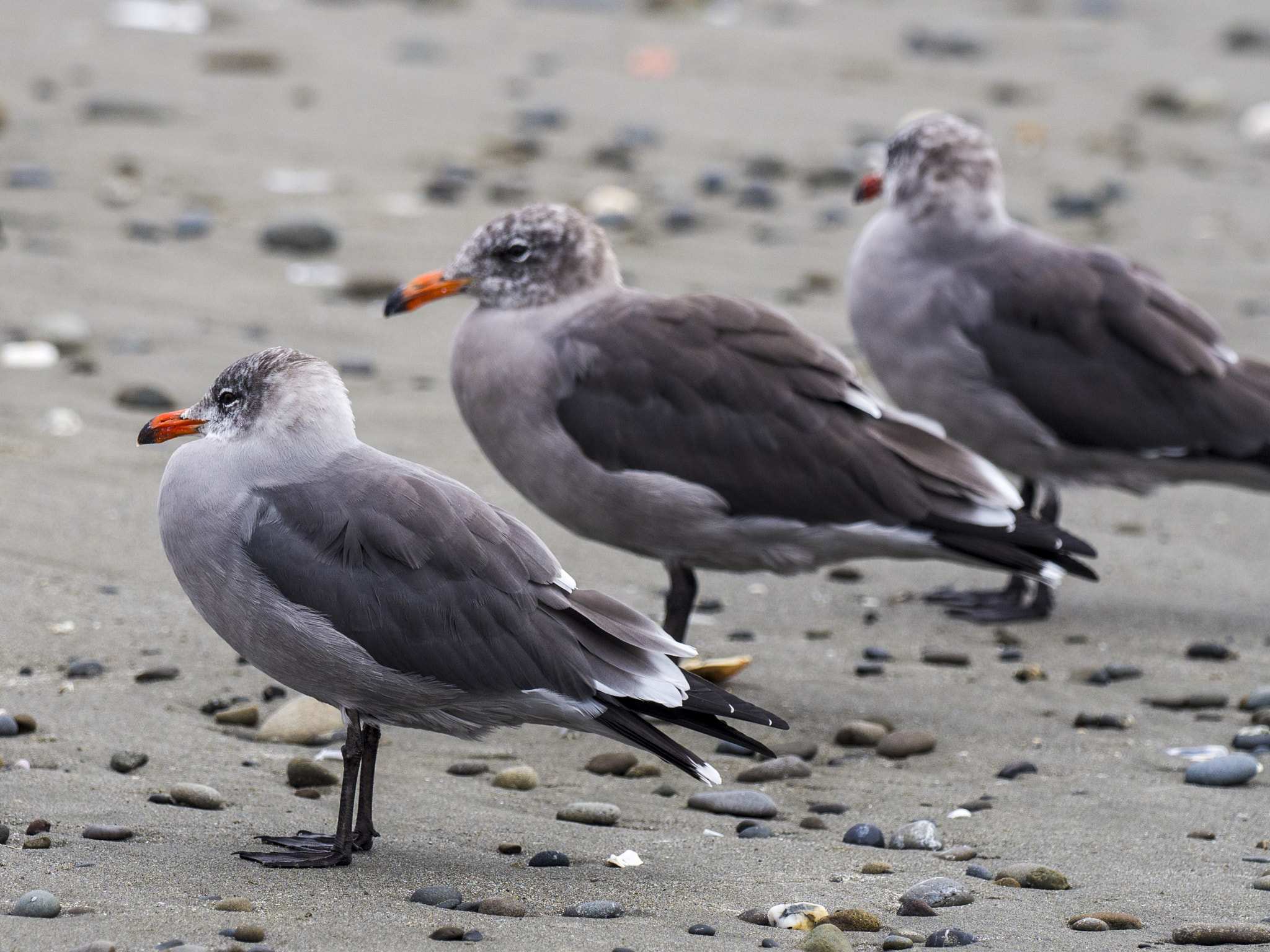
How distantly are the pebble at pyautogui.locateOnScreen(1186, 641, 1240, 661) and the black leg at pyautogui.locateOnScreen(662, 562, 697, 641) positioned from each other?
1686 mm

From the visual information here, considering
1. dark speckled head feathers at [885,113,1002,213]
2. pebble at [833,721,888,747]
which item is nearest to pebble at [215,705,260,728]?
pebble at [833,721,888,747]

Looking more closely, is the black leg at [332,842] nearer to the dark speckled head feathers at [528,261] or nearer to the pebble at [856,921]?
the pebble at [856,921]

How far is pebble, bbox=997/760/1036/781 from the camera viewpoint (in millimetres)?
4781

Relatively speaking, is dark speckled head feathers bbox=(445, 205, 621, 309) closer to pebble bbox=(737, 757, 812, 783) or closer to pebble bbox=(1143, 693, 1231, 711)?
pebble bbox=(737, 757, 812, 783)

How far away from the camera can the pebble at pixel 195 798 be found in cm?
418

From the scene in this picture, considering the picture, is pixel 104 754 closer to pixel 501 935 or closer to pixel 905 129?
pixel 501 935

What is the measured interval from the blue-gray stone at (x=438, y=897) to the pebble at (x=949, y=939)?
0.97 m

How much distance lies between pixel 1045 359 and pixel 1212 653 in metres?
1.29

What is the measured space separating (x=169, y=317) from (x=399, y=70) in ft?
15.6

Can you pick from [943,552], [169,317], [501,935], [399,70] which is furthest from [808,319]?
[501,935]

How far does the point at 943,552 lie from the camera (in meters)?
5.35

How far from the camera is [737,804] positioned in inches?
177

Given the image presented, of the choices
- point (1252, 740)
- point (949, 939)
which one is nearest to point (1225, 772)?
point (1252, 740)

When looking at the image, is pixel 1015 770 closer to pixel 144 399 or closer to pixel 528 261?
pixel 528 261
